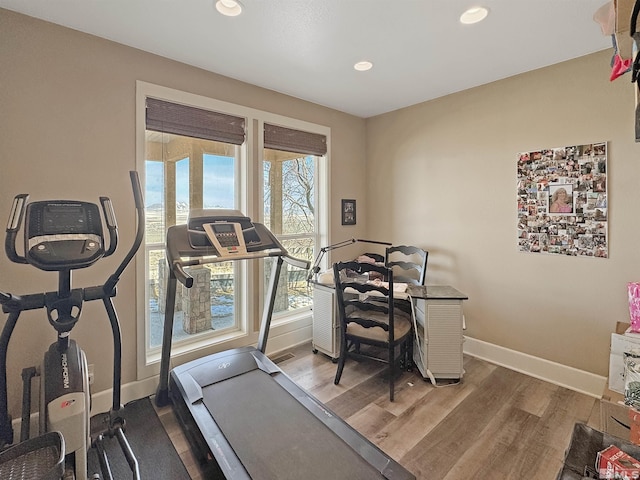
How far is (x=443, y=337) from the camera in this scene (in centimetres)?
270

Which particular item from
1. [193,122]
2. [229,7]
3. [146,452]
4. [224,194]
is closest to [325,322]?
[224,194]

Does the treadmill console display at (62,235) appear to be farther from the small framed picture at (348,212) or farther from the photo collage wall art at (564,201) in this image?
the photo collage wall art at (564,201)

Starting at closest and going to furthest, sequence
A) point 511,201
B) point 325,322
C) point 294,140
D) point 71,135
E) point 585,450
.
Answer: point 585,450 → point 71,135 → point 511,201 → point 325,322 → point 294,140

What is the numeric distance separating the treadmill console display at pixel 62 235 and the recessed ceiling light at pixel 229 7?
1411 millimetres

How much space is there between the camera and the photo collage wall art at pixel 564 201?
8.05 ft

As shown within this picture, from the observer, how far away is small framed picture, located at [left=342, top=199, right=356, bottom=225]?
396 centimetres

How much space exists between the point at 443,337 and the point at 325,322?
1.10m

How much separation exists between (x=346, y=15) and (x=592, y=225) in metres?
2.44

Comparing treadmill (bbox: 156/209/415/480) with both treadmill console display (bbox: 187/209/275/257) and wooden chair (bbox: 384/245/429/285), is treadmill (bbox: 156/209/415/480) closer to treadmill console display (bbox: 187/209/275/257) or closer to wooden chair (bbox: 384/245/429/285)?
treadmill console display (bbox: 187/209/275/257)

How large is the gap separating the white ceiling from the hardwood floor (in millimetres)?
2611

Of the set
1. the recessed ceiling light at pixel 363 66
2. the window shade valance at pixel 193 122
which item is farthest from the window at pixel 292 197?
the recessed ceiling light at pixel 363 66

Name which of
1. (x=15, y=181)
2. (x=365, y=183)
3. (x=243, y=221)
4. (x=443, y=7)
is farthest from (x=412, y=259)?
(x=15, y=181)

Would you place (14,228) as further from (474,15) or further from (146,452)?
(474,15)

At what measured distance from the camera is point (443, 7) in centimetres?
191
